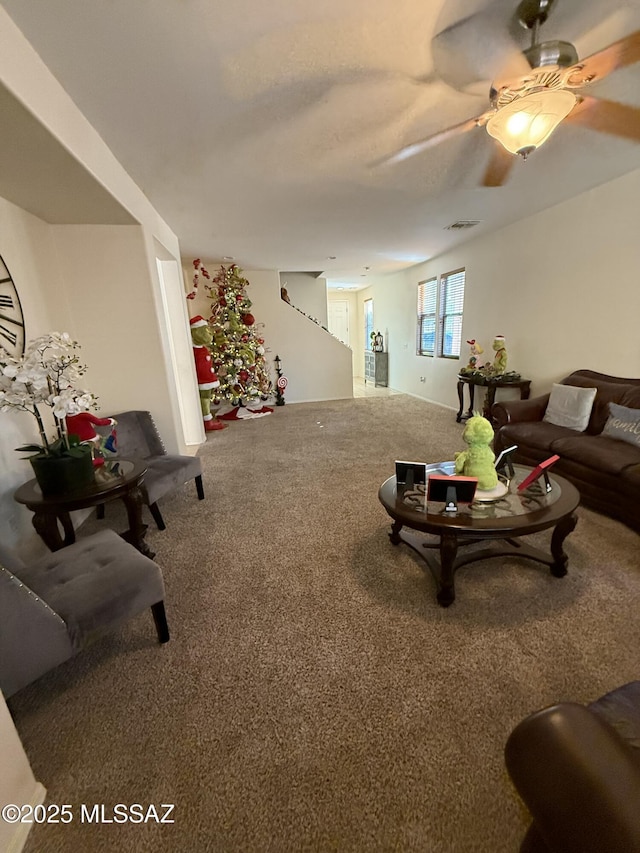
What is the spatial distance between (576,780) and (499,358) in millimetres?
4354

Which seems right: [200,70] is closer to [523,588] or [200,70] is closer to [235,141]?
[235,141]

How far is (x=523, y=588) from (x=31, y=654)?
2.10 m

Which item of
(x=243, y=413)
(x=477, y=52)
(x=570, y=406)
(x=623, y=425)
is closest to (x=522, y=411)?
(x=570, y=406)

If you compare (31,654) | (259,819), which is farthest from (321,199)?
(259,819)

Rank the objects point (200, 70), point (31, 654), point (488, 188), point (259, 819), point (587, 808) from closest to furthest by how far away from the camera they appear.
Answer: point (587, 808)
point (259, 819)
point (31, 654)
point (200, 70)
point (488, 188)

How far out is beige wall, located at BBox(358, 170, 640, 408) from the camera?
304cm

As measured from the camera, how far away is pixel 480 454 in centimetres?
180

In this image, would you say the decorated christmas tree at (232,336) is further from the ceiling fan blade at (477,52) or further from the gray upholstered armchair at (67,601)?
the ceiling fan blade at (477,52)

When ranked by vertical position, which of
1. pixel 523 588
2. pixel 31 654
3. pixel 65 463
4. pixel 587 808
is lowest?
pixel 523 588

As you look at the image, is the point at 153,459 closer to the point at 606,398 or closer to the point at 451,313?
the point at 606,398

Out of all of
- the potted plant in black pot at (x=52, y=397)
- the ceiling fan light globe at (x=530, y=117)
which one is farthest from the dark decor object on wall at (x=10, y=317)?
the ceiling fan light globe at (x=530, y=117)

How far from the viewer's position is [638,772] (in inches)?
23.2

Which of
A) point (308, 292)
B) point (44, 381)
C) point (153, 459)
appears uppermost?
point (308, 292)

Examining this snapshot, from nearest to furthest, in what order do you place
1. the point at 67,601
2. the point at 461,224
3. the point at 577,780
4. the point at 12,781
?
the point at 577,780 < the point at 12,781 < the point at 67,601 < the point at 461,224
